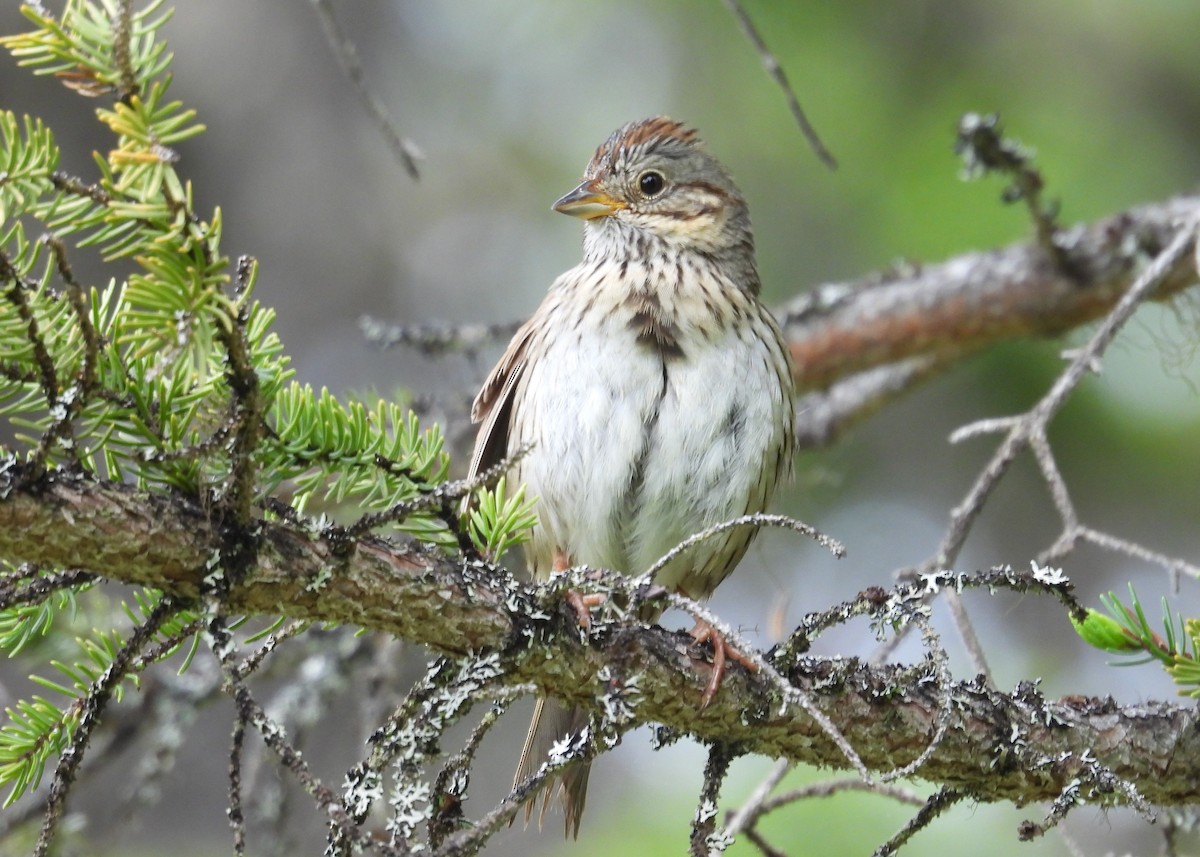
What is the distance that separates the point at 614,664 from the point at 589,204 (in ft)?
6.65

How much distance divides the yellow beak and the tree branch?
6.12ft

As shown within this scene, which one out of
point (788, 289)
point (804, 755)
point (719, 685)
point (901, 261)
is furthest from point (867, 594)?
point (788, 289)

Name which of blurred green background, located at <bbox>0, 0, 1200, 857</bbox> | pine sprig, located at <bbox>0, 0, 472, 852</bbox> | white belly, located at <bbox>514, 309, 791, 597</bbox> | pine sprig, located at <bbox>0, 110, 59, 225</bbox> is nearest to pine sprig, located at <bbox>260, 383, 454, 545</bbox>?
pine sprig, located at <bbox>0, 0, 472, 852</bbox>

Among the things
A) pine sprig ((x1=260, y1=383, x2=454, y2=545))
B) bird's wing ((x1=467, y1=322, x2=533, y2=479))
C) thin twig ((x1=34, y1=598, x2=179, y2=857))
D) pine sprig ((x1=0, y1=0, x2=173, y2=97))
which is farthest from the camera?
bird's wing ((x1=467, y1=322, x2=533, y2=479))

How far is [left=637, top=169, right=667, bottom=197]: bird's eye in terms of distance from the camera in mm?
4085

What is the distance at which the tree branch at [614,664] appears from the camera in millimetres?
1812

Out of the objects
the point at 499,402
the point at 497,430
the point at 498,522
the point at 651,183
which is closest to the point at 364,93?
the point at 498,522

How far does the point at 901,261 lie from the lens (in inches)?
190

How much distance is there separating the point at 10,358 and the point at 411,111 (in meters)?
5.18

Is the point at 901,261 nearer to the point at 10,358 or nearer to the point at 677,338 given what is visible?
the point at 677,338

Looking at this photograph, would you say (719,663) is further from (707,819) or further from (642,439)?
(642,439)

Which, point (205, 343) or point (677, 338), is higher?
point (677, 338)

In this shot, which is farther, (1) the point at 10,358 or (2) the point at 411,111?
(2) the point at 411,111

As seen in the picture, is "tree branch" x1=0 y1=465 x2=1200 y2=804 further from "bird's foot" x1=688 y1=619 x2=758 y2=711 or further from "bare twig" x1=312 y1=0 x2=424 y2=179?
"bare twig" x1=312 y1=0 x2=424 y2=179
